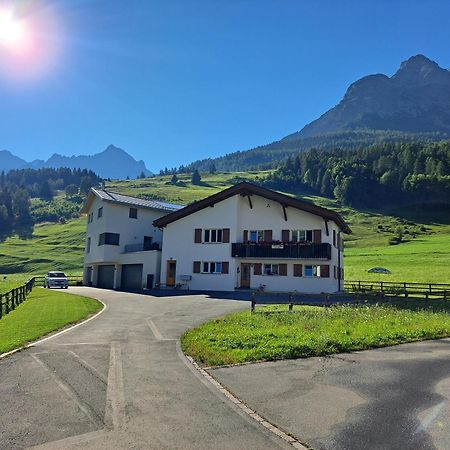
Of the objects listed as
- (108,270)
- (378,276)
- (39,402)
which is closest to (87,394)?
(39,402)

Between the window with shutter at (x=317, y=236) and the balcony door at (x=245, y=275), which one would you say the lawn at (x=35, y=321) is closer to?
the balcony door at (x=245, y=275)

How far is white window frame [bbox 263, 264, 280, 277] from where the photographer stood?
42128 mm

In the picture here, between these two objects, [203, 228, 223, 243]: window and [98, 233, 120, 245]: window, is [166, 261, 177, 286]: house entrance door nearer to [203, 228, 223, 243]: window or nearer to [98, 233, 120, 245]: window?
[203, 228, 223, 243]: window

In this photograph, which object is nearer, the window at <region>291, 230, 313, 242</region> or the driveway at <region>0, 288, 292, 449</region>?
the driveway at <region>0, 288, 292, 449</region>

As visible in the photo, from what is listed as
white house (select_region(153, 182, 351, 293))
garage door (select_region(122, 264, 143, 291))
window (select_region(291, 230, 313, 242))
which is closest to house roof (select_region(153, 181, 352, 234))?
white house (select_region(153, 182, 351, 293))

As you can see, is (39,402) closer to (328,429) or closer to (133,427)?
(133,427)

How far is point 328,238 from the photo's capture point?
4212cm

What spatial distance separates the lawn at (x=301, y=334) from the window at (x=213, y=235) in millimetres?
23421

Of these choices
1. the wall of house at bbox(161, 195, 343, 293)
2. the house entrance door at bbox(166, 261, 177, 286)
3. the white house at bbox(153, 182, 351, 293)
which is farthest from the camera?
the house entrance door at bbox(166, 261, 177, 286)

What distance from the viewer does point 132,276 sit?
50688 millimetres

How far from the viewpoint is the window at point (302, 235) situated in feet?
137

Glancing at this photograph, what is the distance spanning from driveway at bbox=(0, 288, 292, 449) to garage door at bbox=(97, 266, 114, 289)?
3962cm

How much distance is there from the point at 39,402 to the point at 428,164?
161 m

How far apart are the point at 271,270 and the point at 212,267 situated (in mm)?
5885
